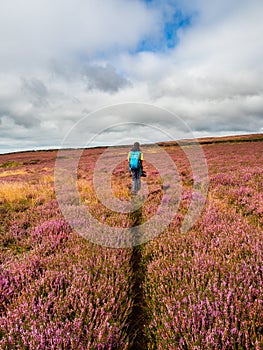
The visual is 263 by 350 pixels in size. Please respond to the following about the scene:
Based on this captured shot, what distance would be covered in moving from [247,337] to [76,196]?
6.92 m

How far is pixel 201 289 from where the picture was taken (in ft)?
7.86

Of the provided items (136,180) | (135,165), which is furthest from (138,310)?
(136,180)

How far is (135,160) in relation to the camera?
896cm

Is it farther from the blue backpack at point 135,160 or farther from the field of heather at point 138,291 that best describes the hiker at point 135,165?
the field of heather at point 138,291

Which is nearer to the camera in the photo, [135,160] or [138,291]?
[138,291]

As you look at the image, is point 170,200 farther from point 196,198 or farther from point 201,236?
point 201,236

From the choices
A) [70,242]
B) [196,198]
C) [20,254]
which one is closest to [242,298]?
[70,242]

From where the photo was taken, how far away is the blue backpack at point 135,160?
892 centimetres

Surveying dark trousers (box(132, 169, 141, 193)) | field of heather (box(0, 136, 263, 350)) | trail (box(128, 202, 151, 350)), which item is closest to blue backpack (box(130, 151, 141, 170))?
dark trousers (box(132, 169, 141, 193))

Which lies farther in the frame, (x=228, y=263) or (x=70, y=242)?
(x=70, y=242)

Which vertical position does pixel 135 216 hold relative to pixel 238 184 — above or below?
below

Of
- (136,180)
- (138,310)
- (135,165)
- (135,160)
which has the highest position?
(135,160)

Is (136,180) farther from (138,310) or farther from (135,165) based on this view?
(138,310)

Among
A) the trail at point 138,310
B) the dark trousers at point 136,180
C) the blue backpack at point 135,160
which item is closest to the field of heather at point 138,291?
the trail at point 138,310
